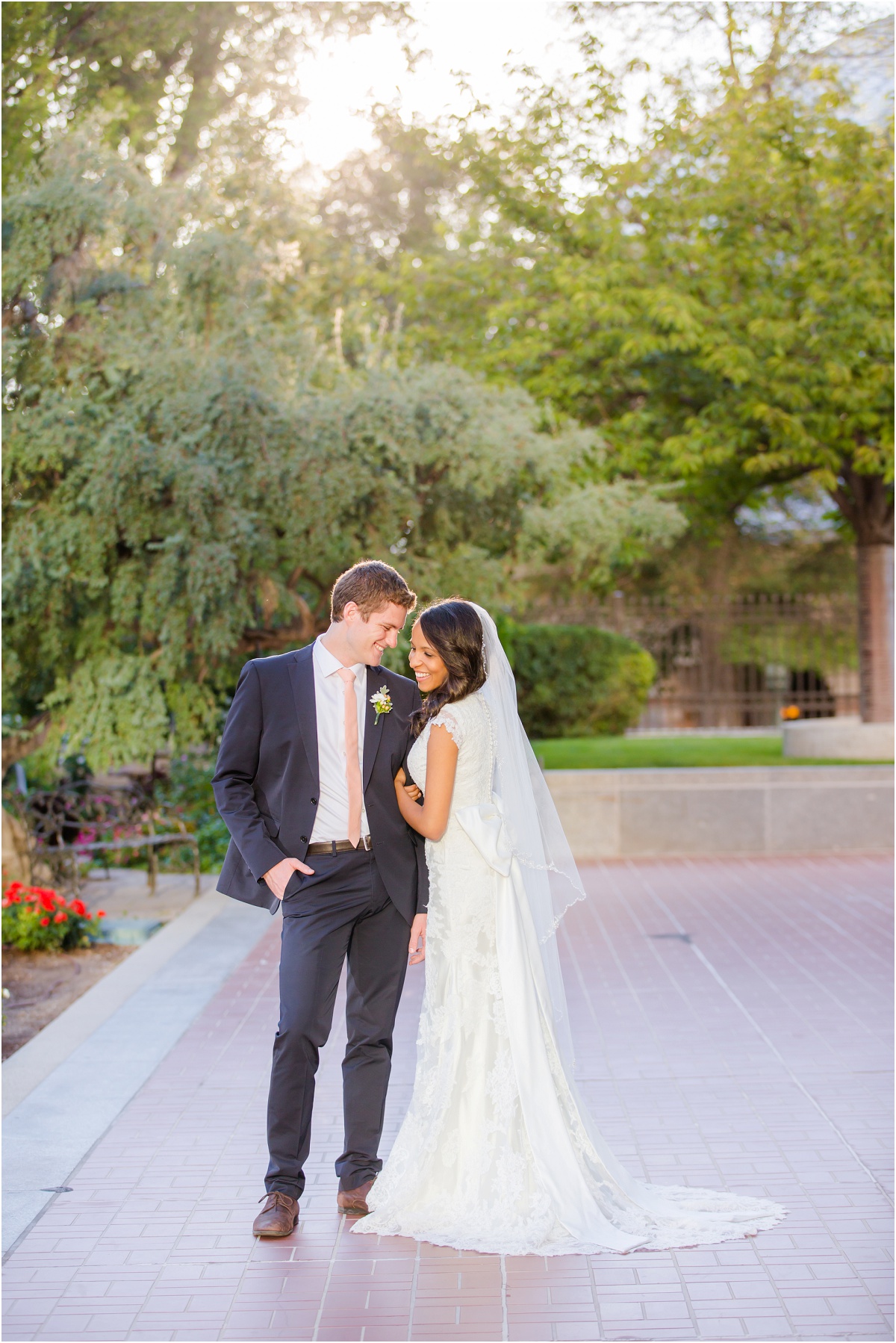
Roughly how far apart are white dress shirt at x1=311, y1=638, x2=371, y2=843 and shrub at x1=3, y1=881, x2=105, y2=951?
483 centimetres

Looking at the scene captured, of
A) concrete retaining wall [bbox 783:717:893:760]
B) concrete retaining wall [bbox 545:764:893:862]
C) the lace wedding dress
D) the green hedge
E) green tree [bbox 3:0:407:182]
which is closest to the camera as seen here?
the lace wedding dress

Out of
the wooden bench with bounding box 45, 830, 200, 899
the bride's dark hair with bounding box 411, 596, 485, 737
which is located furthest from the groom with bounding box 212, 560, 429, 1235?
the wooden bench with bounding box 45, 830, 200, 899

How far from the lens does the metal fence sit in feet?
60.0

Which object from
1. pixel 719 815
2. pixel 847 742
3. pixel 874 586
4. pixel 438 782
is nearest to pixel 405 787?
pixel 438 782

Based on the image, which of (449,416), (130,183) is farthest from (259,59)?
(449,416)

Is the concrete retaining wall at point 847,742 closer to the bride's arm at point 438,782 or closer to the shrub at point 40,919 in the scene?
the shrub at point 40,919

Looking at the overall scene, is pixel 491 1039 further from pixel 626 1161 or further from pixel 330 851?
pixel 626 1161

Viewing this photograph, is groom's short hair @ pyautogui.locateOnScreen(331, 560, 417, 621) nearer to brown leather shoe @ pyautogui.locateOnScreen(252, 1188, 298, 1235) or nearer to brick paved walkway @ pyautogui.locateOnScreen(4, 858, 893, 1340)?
brown leather shoe @ pyautogui.locateOnScreen(252, 1188, 298, 1235)

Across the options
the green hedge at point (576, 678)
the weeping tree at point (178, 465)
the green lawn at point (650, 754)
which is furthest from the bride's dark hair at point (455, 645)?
the green hedge at point (576, 678)

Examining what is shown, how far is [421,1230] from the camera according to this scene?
4180 millimetres

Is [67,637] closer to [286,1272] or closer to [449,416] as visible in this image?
[449,416]

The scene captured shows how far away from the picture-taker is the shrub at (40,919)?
8.66 m

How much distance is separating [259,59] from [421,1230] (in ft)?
48.5

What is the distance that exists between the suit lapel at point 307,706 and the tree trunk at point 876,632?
11.3 m
